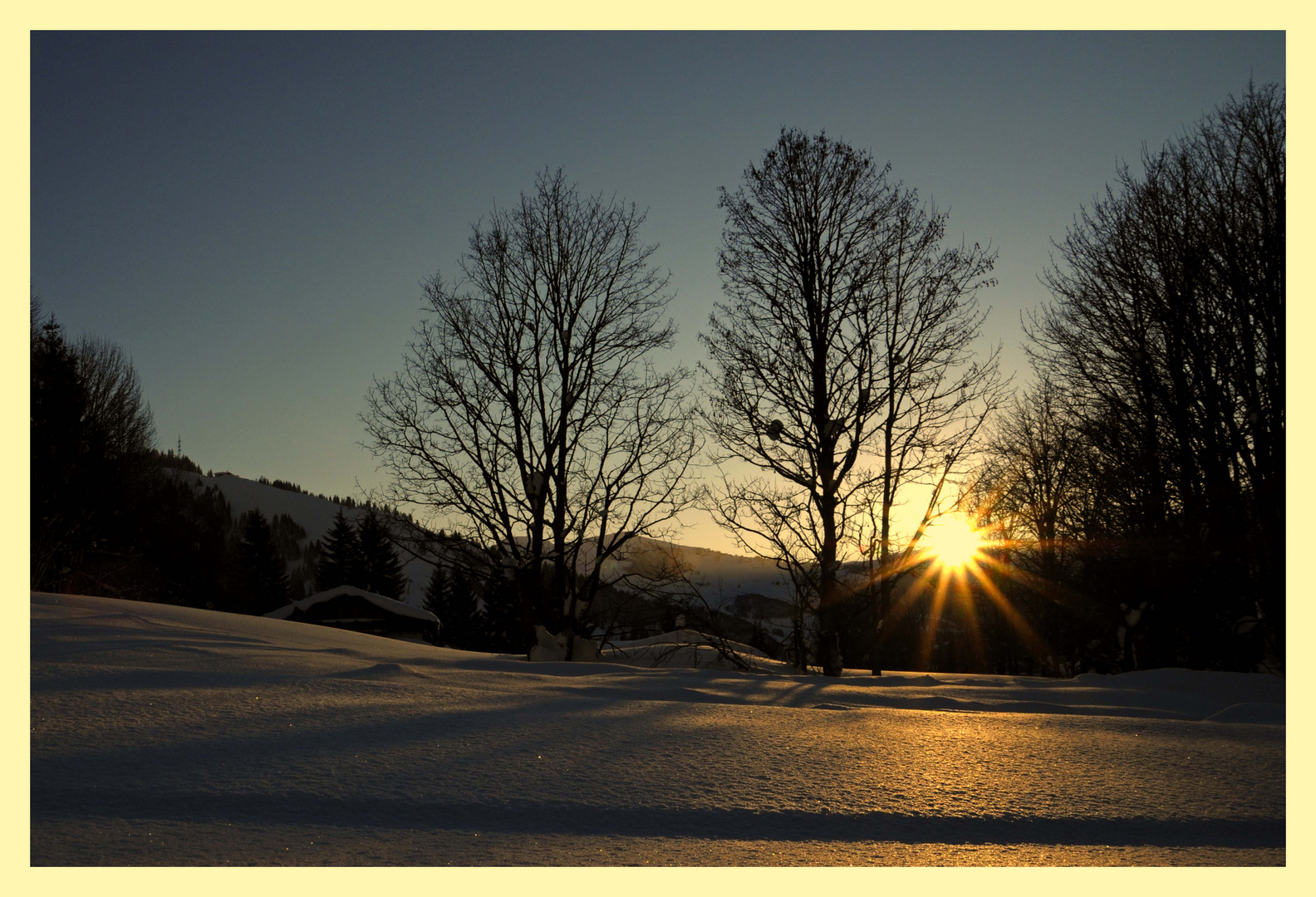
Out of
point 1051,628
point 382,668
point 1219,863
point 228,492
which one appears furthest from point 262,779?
point 228,492

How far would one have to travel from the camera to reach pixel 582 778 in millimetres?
2617

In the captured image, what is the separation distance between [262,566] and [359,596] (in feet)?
46.6

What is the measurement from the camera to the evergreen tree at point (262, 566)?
45906 millimetres

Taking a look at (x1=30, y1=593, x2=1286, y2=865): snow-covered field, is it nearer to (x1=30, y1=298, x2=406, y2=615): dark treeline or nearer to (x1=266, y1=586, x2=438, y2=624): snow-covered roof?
(x1=30, y1=298, x2=406, y2=615): dark treeline

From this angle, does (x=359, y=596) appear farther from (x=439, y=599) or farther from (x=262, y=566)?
(x=262, y=566)

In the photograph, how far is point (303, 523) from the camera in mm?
101688

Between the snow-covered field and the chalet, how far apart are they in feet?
115

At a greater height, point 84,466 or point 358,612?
point 84,466

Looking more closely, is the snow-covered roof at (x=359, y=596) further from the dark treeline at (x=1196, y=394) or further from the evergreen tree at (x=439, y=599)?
the dark treeline at (x=1196, y=394)

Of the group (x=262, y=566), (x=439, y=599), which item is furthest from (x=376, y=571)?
(x=262, y=566)

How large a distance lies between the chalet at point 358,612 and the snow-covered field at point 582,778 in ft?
115

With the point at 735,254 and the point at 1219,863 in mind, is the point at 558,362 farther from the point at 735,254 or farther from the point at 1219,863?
the point at 1219,863

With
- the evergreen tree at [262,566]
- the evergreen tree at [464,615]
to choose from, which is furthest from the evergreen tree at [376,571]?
the evergreen tree at [262,566]

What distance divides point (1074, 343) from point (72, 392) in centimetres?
2455
